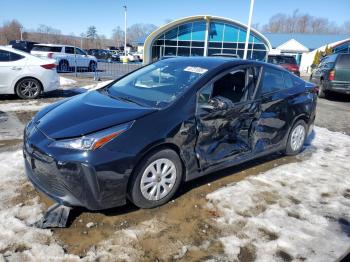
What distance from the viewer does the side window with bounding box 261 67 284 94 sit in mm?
4641

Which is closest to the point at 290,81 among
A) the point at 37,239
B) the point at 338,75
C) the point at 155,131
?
the point at 155,131

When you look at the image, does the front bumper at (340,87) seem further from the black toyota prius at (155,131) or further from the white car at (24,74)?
the white car at (24,74)

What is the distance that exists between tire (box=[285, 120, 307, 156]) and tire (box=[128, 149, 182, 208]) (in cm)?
254

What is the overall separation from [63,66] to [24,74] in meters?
11.2

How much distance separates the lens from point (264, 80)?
15.2ft

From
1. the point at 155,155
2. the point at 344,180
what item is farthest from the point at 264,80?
the point at 155,155

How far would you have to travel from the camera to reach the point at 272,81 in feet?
15.8

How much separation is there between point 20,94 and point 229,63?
6996 mm

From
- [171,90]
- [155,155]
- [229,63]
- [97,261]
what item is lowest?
[97,261]

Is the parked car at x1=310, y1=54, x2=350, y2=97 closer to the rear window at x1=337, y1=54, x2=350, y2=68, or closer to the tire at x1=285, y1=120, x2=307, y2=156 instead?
the rear window at x1=337, y1=54, x2=350, y2=68

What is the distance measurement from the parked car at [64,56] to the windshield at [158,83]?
15860mm

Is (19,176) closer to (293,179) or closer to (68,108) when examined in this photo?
(68,108)

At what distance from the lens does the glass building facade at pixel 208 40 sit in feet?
110

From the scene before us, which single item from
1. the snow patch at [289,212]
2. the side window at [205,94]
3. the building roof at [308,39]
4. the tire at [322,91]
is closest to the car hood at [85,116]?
the side window at [205,94]
